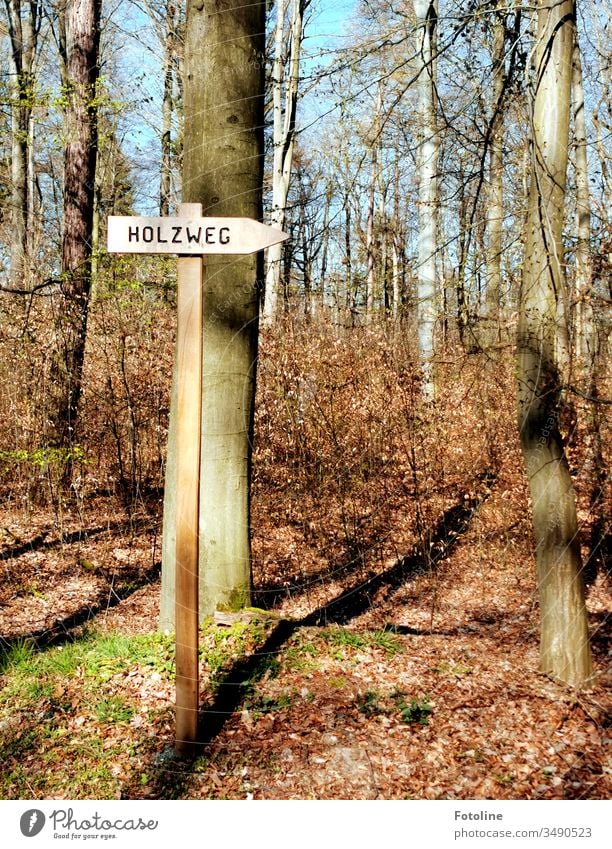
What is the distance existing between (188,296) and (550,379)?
2015 millimetres

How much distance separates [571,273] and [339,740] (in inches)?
152

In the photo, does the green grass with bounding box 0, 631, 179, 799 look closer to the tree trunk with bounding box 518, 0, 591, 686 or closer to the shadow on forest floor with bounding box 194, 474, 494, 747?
the shadow on forest floor with bounding box 194, 474, 494, 747

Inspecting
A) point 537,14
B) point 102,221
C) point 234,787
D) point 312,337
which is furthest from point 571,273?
point 102,221

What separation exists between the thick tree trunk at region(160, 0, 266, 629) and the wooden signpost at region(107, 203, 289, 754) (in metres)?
0.88

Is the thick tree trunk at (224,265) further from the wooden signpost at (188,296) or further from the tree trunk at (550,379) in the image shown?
the tree trunk at (550,379)

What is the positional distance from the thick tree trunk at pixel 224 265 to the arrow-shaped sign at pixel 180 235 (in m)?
0.91

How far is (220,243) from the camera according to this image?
108 inches

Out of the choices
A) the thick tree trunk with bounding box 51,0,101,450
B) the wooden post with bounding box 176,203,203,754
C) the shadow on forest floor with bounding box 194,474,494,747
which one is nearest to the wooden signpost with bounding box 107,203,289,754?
the wooden post with bounding box 176,203,203,754

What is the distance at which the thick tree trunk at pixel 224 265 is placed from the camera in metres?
3.65

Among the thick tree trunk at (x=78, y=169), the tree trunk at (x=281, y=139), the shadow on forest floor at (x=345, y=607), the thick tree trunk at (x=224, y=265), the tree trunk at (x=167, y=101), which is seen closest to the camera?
the shadow on forest floor at (x=345, y=607)

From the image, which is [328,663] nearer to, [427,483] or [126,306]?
[427,483]

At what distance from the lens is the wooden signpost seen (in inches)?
108

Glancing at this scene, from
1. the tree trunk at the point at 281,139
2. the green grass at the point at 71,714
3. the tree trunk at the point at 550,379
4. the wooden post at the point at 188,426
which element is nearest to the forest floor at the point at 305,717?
the green grass at the point at 71,714

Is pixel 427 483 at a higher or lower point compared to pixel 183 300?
lower
